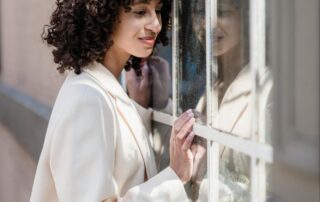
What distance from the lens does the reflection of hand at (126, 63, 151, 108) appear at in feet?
8.45

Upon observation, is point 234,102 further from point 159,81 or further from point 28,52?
point 28,52

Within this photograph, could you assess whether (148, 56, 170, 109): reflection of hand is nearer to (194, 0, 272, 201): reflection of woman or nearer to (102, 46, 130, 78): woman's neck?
(102, 46, 130, 78): woman's neck

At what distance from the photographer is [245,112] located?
5.46 ft

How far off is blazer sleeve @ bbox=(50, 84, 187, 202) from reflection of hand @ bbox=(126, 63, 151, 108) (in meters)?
0.68

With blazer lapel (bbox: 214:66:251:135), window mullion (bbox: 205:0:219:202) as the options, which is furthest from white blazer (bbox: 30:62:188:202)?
blazer lapel (bbox: 214:66:251:135)

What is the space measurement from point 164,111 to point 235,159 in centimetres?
69

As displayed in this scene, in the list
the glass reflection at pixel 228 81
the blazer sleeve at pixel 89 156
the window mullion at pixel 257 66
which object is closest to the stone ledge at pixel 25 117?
the glass reflection at pixel 228 81

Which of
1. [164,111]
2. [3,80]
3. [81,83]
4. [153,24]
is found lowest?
[3,80]

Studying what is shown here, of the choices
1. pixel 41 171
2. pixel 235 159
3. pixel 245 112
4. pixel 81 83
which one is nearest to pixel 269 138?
pixel 245 112

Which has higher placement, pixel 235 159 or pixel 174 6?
pixel 174 6

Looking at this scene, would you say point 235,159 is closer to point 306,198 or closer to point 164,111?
point 306,198

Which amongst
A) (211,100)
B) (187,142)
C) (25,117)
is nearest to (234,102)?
(211,100)

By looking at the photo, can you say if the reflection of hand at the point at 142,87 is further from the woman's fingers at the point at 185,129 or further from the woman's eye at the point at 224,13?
the woman's eye at the point at 224,13

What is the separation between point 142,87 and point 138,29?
609mm
